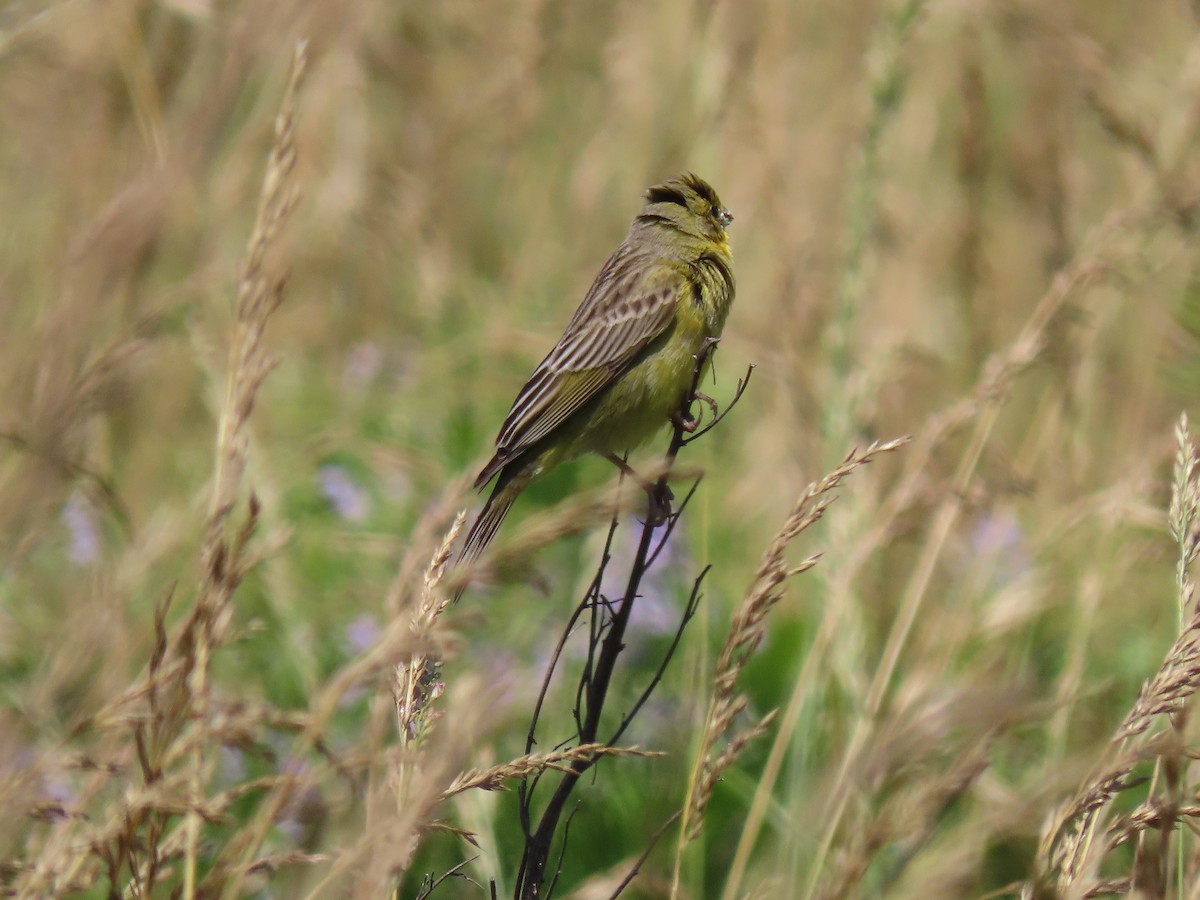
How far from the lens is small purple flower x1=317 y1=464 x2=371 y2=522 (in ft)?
14.6

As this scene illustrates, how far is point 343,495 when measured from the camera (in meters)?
4.47

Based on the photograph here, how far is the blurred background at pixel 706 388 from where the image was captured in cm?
243

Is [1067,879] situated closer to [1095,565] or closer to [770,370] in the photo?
[1095,565]

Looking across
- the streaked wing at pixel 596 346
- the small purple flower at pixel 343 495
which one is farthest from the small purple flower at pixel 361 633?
the streaked wing at pixel 596 346

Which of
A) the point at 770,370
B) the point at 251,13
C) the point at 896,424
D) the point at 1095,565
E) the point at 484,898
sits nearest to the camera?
the point at 251,13

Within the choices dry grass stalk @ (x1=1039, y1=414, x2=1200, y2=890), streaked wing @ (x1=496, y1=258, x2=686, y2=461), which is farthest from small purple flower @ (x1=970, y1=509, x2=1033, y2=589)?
dry grass stalk @ (x1=1039, y1=414, x2=1200, y2=890)

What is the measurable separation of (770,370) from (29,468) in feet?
8.27

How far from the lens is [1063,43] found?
4090mm

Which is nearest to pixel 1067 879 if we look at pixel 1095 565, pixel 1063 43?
pixel 1095 565

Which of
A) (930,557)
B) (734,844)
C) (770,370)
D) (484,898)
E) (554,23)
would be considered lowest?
(484,898)

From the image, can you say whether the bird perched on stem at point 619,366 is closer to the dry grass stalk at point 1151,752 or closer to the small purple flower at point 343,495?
the small purple flower at point 343,495

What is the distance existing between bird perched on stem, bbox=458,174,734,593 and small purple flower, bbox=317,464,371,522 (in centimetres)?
96

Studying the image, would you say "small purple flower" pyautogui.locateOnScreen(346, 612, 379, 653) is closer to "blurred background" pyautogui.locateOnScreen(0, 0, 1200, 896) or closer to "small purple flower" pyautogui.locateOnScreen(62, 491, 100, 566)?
"blurred background" pyautogui.locateOnScreen(0, 0, 1200, 896)

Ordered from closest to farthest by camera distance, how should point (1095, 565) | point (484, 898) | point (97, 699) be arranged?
1. point (97, 699)
2. point (484, 898)
3. point (1095, 565)
